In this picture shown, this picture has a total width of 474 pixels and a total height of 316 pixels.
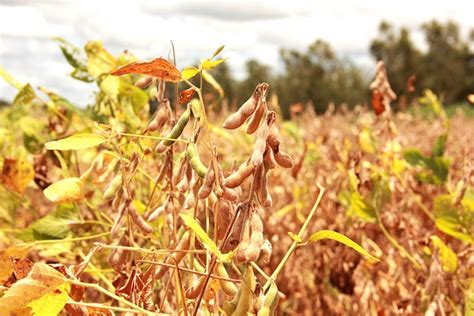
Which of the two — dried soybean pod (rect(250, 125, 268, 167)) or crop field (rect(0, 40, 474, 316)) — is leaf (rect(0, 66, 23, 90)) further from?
dried soybean pod (rect(250, 125, 268, 167))

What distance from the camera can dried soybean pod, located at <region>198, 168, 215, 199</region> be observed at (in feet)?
2.54

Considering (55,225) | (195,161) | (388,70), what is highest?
(195,161)

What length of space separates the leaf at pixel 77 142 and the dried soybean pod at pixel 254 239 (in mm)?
202

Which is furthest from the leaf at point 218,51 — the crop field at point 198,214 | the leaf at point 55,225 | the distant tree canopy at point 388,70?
the distant tree canopy at point 388,70

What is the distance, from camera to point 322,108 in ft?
115

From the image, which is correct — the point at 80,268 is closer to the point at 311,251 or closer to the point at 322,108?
the point at 311,251

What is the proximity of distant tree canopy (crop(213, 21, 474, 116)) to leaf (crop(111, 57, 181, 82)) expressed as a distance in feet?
106

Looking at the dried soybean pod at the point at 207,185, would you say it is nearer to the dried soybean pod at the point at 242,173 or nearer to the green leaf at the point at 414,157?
the dried soybean pod at the point at 242,173

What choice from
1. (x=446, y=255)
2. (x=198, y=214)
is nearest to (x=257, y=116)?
(x=198, y=214)

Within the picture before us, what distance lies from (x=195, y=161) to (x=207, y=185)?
49 millimetres

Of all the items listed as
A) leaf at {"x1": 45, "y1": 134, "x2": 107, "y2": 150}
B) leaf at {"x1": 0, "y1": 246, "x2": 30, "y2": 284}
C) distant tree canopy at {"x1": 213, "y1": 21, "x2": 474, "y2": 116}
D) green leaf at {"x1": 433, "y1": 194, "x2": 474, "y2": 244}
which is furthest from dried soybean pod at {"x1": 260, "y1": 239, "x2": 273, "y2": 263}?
distant tree canopy at {"x1": 213, "y1": 21, "x2": 474, "y2": 116}

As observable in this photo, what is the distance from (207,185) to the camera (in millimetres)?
784

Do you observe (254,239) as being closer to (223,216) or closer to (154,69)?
(223,216)

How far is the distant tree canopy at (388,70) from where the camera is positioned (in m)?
34.2
